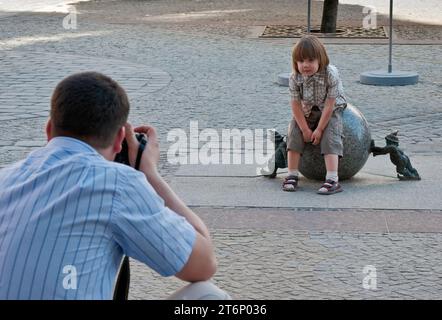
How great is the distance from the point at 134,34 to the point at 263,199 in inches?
440

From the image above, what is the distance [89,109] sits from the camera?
334 centimetres

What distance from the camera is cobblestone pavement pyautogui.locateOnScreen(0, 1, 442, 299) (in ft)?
19.3

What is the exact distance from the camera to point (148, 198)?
335 centimetres

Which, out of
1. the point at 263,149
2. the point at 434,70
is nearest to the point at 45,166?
the point at 263,149

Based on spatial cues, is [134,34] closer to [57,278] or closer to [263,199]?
[263,199]

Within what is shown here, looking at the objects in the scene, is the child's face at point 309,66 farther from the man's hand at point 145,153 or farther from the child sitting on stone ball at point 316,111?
the man's hand at point 145,153

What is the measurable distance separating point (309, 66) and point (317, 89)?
213mm

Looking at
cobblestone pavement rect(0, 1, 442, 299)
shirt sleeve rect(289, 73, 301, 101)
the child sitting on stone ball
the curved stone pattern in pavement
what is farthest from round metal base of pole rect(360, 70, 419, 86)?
shirt sleeve rect(289, 73, 301, 101)

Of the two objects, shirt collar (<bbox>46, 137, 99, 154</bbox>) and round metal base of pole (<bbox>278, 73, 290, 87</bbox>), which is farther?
round metal base of pole (<bbox>278, 73, 290, 87</bbox>)

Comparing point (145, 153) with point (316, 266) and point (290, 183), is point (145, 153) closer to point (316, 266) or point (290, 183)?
point (316, 266)

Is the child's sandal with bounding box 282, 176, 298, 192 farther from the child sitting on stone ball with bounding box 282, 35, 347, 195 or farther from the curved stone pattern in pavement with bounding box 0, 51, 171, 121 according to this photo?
the curved stone pattern in pavement with bounding box 0, 51, 171, 121

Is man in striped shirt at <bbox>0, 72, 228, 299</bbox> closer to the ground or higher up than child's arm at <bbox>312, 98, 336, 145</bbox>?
higher up

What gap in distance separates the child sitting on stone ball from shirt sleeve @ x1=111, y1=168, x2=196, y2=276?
443 cm

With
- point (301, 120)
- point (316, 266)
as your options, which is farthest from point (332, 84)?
point (316, 266)
